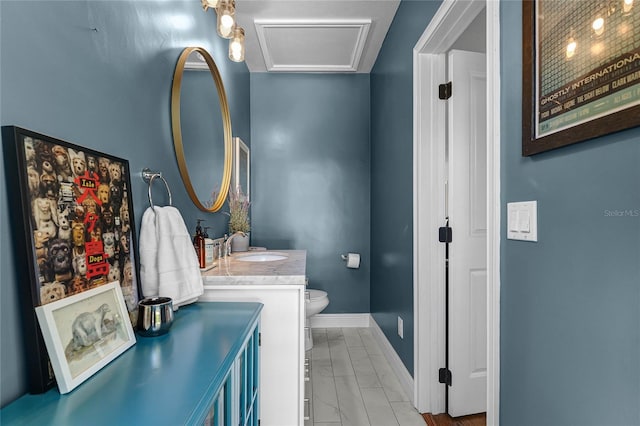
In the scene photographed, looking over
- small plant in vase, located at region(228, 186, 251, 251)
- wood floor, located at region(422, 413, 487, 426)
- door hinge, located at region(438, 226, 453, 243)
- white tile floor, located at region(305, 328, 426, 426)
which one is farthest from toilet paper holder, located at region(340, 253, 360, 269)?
wood floor, located at region(422, 413, 487, 426)

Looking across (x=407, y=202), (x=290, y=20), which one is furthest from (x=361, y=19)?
(x=407, y=202)

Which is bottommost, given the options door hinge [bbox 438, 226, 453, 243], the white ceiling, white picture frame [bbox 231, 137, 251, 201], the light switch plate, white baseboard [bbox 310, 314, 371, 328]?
white baseboard [bbox 310, 314, 371, 328]

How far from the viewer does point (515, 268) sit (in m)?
1.05

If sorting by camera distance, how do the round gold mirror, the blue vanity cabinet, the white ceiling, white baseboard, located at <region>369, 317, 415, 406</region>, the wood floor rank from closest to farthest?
the blue vanity cabinet → the round gold mirror → the wood floor → white baseboard, located at <region>369, 317, 415, 406</region> → the white ceiling

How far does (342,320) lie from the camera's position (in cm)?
352

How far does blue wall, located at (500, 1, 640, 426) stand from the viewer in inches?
27.5

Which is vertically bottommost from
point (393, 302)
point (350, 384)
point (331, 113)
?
point (350, 384)

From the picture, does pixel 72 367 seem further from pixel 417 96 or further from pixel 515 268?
pixel 417 96

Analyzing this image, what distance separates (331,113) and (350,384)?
253 cm

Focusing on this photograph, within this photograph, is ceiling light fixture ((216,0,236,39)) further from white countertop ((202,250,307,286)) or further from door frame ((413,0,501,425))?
white countertop ((202,250,307,286))

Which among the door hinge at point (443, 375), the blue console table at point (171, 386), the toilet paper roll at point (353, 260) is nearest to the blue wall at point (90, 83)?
the blue console table at point (171, 386)

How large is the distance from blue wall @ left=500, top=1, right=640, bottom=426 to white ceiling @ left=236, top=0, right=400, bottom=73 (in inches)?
65.5

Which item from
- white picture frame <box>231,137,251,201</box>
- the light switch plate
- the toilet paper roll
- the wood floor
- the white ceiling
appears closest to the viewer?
the light switch plate

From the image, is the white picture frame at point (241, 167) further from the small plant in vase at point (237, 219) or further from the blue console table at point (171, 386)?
the blue console table at point (171, 386)
